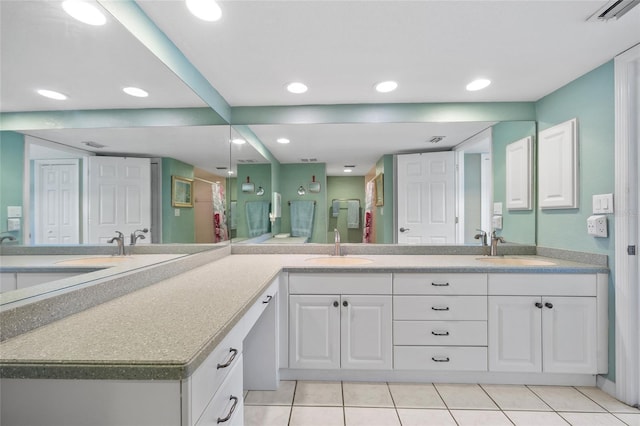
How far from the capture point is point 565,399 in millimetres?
1765

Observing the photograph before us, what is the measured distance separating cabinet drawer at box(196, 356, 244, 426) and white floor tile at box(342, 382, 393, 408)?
0.90 metres

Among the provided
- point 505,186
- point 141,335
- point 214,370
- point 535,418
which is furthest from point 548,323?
point 141,335

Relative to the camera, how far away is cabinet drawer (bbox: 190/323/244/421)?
0.74 m

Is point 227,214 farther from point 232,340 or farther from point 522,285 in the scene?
point 522,285

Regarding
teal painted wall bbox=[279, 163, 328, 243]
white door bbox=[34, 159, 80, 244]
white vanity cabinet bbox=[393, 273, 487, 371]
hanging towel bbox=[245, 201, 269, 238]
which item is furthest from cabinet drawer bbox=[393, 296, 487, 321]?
white door bbox=[34, 159, 80, 244]

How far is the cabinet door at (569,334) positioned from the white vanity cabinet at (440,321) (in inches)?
15.6

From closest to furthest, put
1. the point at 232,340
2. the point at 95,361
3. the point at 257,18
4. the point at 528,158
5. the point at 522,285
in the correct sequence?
the point at 95,361
the point at 232,340
the point at 257,18
the point at 522,285
the point at 528,158

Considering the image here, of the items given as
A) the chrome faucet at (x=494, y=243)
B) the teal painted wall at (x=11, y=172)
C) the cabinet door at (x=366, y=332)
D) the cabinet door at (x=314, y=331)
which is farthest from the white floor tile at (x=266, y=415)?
the chrome faucet at (x=494, y=243)

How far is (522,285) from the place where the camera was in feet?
6.07

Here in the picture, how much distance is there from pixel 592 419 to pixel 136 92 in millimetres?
2981

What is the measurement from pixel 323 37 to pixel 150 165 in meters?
1.13

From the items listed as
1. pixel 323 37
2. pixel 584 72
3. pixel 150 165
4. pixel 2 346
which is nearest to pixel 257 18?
pixel 323 37

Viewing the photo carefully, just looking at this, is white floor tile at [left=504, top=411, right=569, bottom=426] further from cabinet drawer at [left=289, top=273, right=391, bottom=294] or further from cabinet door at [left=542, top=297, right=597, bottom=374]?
cabinet drawer at [left=289, top=273, right=391, bottom=294]

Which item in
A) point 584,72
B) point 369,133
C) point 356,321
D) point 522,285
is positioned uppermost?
point 584,72
